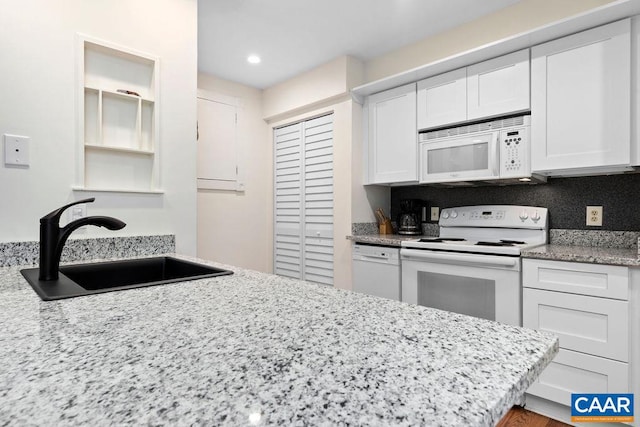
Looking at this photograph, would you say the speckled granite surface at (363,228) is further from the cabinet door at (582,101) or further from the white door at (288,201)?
the cabinet door at (582,101)

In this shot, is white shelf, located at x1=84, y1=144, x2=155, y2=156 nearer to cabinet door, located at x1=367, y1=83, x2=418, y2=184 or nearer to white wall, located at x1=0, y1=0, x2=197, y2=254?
white wall, located at x1=0, y1=0, x2=197, y2=254

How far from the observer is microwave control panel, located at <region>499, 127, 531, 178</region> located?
221cm

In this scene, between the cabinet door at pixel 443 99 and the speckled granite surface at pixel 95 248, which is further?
the cabinet door at pixel 443 99

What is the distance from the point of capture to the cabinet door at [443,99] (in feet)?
8.18

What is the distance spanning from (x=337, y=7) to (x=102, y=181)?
184cm

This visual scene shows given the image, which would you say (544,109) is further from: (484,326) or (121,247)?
(121,247)

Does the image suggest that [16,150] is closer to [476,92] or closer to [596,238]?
[476,92]

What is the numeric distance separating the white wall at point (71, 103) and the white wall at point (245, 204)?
1.45 m

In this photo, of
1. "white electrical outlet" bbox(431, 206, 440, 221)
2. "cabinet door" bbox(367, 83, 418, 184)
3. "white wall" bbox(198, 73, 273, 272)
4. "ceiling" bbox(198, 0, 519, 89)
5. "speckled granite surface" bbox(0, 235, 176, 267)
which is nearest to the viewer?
"speckled granite surface" bbox(0, 235, 176, 267)

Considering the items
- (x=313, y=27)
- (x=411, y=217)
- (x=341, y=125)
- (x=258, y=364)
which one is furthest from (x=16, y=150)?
(x=411, y=217)

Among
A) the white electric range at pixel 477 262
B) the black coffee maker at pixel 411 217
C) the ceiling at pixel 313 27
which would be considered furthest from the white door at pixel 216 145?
the white electric range at pixel 477 262

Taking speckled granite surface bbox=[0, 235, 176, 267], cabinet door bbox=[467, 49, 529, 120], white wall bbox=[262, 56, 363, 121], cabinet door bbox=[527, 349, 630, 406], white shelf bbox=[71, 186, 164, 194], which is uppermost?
white wall bbox=[262, 56, 363, 121]

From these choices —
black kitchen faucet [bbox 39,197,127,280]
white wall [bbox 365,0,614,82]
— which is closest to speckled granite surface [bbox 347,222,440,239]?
white wall [bbox 365,0,614,82]

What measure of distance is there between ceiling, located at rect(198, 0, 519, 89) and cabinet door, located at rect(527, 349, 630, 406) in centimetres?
221
